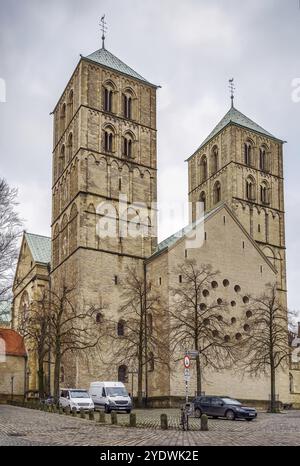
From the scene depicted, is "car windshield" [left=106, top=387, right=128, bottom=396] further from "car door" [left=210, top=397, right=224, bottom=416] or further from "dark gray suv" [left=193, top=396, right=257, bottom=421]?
"car door" [left=210, top=397, right=224, bottom=416]

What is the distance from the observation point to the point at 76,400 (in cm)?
3800

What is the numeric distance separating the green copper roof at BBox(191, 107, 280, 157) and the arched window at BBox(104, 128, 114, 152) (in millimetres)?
17473

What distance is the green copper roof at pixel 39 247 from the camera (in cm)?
6631

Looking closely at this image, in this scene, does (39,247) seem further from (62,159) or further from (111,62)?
(111,62)

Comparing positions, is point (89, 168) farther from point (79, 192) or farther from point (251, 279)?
point (251, 279)

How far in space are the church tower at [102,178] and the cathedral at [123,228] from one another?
10 centimetres

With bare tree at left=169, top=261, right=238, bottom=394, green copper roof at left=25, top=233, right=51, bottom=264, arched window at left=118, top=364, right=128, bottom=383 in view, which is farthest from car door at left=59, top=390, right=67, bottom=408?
green copper roof at left=25, top=233, right=51, bottom=264

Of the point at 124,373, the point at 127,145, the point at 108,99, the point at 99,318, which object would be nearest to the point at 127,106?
the point at 108,99

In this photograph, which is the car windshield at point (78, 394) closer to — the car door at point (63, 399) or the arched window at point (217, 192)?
the car door at point (63, 399)

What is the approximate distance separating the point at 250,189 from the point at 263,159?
4845 millimetres

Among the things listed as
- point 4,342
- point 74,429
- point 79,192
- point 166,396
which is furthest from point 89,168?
point 74,429

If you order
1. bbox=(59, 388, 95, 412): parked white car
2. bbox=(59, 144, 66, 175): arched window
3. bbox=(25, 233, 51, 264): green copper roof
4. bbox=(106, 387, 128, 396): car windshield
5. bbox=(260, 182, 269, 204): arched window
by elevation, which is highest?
bbox=(59, 144, 66, 175): arched window

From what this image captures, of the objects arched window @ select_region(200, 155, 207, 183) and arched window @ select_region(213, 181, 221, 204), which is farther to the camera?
arched window @ select_region(200, 155, 207, 183)

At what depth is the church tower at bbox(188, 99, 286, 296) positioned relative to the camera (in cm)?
6938
